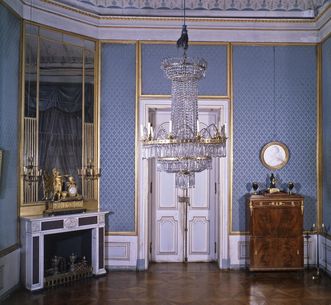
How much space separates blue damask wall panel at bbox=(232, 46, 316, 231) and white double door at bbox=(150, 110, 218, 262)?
1.90ft

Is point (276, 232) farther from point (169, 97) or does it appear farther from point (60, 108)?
point (60, 108)

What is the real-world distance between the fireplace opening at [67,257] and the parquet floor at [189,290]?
15 centimetres

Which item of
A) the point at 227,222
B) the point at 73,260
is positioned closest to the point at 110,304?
the point at 73,260

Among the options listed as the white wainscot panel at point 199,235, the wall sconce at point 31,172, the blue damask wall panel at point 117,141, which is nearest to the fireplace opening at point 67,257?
the blue damask wall panel at point 117,141

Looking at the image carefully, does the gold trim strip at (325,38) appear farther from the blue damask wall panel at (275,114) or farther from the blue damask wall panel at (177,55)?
the blue damask wall panel at (177,55)

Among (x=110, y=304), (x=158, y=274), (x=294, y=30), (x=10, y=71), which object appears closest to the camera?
(x=110, y=304)

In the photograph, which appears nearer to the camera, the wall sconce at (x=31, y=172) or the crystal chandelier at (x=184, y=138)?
the crystal chandelier at (x=184, y=138)

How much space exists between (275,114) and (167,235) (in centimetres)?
262

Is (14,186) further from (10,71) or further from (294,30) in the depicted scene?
(294,30)

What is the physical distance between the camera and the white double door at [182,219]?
248 inches

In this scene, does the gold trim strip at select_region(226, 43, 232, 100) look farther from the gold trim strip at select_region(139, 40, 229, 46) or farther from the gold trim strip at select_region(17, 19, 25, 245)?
the gold trim strip at select_region(17, 19, 25, 245)

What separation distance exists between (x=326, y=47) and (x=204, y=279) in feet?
12.6

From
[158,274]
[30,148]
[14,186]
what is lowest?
[158,274]

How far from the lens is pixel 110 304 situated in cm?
434
